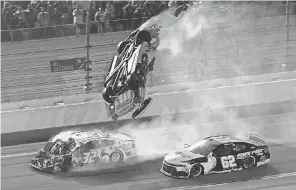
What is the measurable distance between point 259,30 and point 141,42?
24.8ft

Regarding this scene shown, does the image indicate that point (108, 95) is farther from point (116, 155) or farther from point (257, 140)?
point (257, 140)

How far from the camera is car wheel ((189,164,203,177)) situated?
17.3m

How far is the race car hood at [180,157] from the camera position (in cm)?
1745

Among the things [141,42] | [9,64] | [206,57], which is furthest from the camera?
[206,57]

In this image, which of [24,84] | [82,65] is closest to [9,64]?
[24,84]

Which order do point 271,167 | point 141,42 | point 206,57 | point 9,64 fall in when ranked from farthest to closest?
1. point 206,57
2. point 9,64
3. point 271,167
4. point 141,42

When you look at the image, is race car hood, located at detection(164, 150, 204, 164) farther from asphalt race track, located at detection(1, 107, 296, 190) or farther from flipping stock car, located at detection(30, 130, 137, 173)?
flipping stock car, located at detection(30, 130, 137, 173)

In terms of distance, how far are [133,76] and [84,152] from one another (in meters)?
2.96

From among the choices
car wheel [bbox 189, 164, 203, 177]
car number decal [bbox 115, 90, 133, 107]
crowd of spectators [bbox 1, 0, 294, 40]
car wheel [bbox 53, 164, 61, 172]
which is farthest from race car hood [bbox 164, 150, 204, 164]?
crowd of spectators [bbox 1, 0, 294, 40]

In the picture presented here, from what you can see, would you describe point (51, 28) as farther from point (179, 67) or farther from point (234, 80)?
point (234, 80)

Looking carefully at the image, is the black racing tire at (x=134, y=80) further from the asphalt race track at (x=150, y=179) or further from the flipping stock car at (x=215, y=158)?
the asphalt race track at (x=150, y=179)

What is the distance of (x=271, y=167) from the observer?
59.1 feet

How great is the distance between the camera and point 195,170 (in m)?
17.4

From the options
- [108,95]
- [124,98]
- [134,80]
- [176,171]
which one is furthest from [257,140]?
[108,95]
